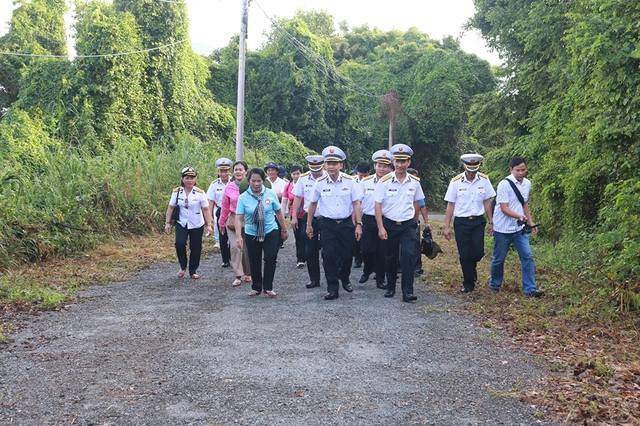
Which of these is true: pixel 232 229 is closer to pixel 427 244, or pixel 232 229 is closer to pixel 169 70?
pixel 427 244

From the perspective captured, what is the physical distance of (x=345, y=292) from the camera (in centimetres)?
969

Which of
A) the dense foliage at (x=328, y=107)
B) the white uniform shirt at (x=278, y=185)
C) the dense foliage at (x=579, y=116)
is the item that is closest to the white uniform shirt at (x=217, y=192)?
the white uniform shirt at (x=278, y=185)

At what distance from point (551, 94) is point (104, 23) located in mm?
15139

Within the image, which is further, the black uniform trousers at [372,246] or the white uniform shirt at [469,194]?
the black uniform trousers at [372,246]

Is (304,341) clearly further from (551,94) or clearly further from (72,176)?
(551,94)

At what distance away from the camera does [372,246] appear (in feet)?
34.1

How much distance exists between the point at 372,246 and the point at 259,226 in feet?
6.77

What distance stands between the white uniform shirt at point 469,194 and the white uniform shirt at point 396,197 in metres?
0.64

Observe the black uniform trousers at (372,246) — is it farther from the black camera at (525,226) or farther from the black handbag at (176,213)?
the black handbag at (176,213)

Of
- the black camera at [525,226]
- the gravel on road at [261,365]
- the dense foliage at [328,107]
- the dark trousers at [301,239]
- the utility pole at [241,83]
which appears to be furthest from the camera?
the utility pole at [241,83]

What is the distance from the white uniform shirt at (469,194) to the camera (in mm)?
9289

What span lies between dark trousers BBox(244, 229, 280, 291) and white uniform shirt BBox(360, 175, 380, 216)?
1771 millimetres

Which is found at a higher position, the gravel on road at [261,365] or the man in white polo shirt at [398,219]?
the man in white polo shirt at [398,219]

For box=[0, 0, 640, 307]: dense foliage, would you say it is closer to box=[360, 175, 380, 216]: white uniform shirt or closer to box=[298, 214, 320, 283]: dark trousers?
box=[360, 175, 380, 216]: white uniform shirt
